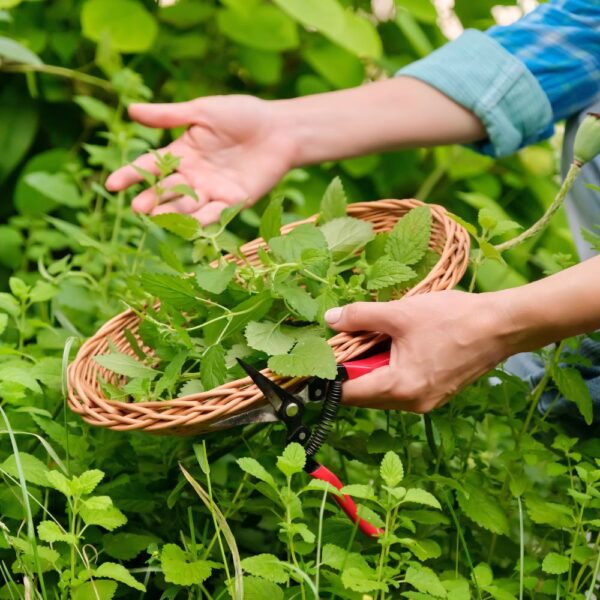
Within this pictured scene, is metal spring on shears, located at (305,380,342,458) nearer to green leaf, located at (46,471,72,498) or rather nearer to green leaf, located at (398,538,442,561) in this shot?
green leaf, located at (398,538,442,561)

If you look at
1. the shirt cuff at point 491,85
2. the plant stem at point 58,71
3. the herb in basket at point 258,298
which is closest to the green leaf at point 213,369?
the herb in basket at point 258,298

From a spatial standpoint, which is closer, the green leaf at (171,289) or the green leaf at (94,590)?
the green leaf at (94,590)

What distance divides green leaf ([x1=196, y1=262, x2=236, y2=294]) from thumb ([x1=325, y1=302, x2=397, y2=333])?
0.40ft

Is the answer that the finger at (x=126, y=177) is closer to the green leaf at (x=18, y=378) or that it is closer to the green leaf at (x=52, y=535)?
the green leaf at (x=18, y=378)

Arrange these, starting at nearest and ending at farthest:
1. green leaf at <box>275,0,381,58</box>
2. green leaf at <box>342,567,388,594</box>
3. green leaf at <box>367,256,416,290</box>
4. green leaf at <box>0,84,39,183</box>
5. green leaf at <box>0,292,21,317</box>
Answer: green leaf at <box>342,567,388,594</box>
green leaf at <box>367,256,416,290</box>
green leaf at <box>0,292,21,317</box>
green leaf at <box>275,0,381,58</box>
green leaf at <box>0,84,39,183</box>

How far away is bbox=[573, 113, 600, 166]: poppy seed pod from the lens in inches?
48.8

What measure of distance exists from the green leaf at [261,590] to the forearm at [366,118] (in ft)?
2.51

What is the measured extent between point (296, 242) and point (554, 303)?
300mm

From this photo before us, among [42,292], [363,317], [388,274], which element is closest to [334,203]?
[388,274]

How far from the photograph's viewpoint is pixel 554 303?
107cm

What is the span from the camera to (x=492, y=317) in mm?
1070

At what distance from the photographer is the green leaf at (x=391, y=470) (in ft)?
3.23

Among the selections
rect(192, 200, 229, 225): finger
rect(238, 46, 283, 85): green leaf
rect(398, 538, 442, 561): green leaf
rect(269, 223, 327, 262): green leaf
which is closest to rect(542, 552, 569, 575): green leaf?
rect(398, 538, 442, 561): green leaf

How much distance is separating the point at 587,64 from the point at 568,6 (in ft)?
0.31
